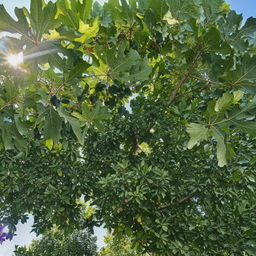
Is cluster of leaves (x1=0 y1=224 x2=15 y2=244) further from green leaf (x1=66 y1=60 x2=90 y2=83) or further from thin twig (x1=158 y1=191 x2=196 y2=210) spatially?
green leaf (x1=66 y1=60 x2=90 y2=83)

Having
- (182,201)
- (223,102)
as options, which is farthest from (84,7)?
(182,201)

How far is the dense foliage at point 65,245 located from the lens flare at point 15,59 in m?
9.33

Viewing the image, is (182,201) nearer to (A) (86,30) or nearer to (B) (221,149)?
(B) (221,149)

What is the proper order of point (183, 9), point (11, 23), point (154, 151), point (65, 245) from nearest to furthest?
point (11, 23) → point (183, 9) → point (154, 151) → point (65, 245)

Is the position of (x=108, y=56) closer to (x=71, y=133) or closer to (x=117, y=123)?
(x=71, y=133)

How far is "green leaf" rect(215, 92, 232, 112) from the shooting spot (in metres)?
1.52

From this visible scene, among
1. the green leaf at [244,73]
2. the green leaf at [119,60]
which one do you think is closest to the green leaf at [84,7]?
the green leaf at [119,60]

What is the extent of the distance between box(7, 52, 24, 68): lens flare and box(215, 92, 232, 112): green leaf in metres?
0.97

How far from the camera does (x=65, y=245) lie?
34.2 feet

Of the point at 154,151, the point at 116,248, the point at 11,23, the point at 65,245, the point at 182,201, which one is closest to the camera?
the point at 11,23

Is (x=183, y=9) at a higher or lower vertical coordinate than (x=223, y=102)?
higher

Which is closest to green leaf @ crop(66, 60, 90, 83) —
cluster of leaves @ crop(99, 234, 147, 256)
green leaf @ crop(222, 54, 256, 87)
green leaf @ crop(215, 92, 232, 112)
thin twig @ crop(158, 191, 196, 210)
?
green leaf @ crop(215, 92, 232, 112)

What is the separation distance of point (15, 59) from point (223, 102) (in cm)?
103

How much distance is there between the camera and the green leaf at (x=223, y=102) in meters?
1.52
